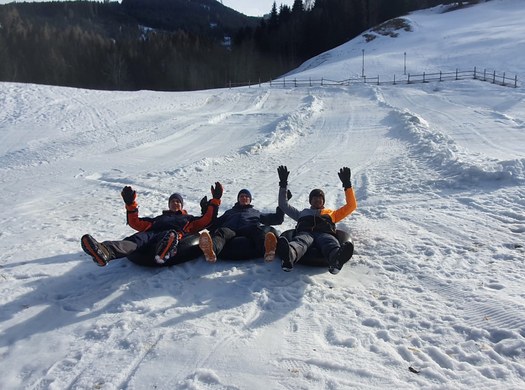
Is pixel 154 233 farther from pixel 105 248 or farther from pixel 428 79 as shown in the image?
pixel 428 79

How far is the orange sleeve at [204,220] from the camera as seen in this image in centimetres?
596

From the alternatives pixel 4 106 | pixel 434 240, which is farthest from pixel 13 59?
pixel 434 240

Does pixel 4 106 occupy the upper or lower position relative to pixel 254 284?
upper

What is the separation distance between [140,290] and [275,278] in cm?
145

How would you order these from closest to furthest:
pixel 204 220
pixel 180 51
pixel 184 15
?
pixel 204 220 → pixel 180 51 → pixel 184 15

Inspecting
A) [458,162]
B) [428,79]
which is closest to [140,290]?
[458,162]

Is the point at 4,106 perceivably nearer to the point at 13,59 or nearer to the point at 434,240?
the point at 434,240

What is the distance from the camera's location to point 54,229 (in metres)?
6.89

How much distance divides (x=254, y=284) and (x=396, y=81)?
34369 millimetres

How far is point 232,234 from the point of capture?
18.6 ft

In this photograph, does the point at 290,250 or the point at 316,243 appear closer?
the point at 290,250

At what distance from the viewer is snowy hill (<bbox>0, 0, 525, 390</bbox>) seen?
11.2 feet

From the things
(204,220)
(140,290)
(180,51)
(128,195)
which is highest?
(180,51)

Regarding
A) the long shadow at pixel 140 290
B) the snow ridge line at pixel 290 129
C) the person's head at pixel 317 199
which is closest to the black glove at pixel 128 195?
the long shadow at pixel 140 290
